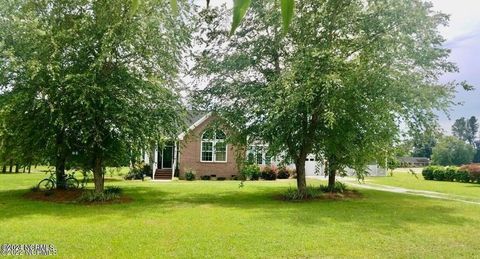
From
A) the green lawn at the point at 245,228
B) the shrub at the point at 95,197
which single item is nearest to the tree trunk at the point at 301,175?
the green lawn at the point at 245,228

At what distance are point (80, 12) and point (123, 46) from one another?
99.5 inches

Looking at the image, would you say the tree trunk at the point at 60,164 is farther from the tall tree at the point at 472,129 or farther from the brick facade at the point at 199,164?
the tall tree at the point at 472,129

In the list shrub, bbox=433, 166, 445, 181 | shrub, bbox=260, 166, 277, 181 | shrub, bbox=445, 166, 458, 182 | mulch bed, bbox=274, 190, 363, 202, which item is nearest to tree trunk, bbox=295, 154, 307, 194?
mulch bed, bbox=274, 190, 363, 202

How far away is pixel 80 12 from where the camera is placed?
17.9m

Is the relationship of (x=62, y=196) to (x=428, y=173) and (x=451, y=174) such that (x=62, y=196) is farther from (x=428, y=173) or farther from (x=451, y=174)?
(x=428, y=173)

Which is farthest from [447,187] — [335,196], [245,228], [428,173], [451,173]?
[245,228]

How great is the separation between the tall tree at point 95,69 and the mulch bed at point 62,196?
46.3 inches

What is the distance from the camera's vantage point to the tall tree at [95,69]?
53.8 ft

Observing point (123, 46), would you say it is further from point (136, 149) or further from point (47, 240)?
point (47, 240)

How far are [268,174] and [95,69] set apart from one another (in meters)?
21.4

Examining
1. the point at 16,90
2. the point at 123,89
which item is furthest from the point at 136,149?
the point at 16,90

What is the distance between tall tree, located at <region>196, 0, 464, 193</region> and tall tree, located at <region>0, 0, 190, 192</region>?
8.97 feet

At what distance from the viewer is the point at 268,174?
35531 mm

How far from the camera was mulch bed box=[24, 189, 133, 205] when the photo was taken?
18375 millimetres
